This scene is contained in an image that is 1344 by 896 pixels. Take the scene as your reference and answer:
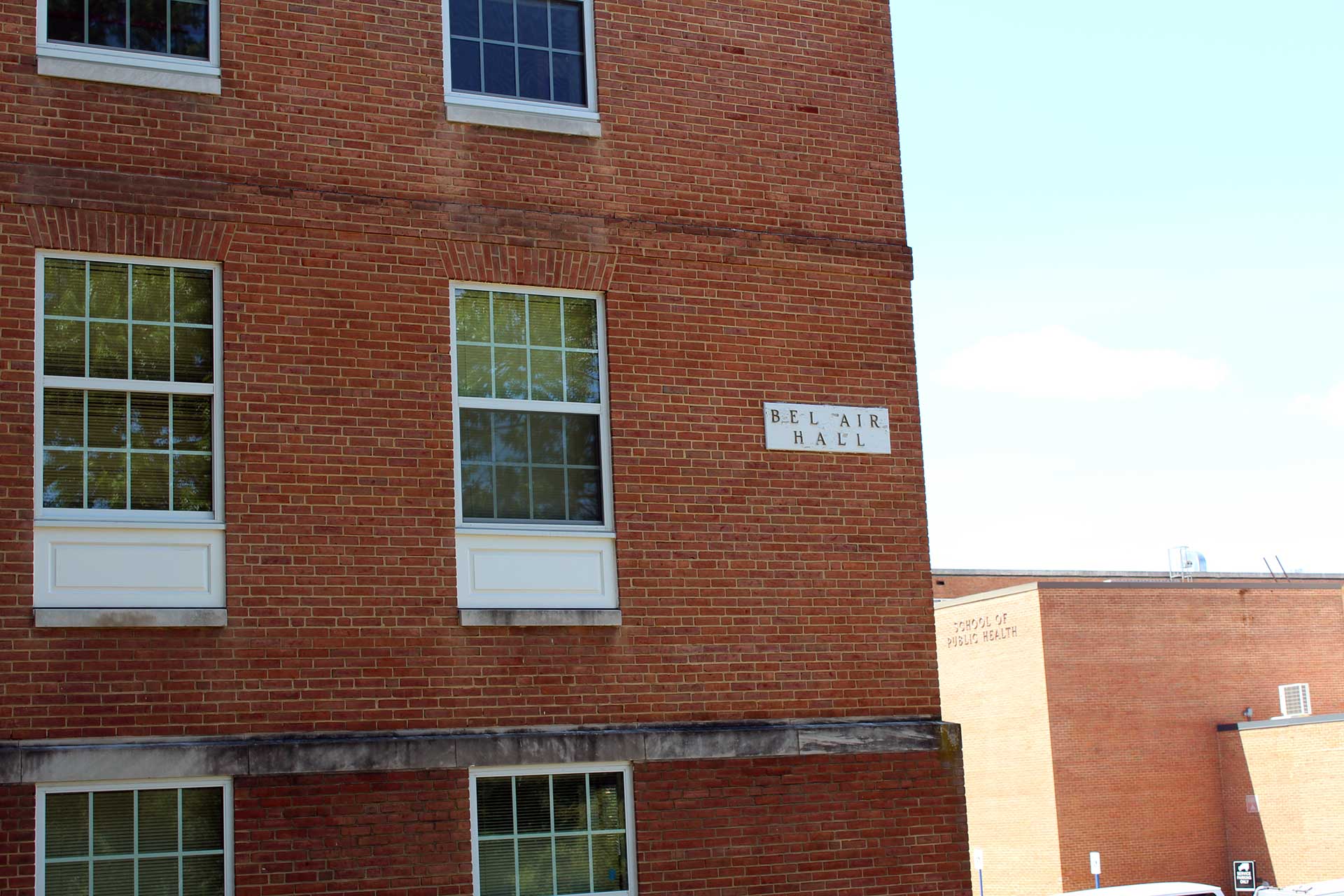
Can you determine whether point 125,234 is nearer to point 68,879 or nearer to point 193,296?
point 193,296

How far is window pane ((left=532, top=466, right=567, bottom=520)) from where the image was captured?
37.9 feet

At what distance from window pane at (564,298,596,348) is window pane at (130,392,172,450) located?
302 centimetres

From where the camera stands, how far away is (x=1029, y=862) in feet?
133

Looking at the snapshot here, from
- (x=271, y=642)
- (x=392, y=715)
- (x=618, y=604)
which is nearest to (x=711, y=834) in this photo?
(x=618, y=604)

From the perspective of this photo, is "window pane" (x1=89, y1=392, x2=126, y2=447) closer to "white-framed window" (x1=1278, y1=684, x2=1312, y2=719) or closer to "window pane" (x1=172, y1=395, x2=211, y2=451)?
"window pane" (x1=172, y1=395, x2=211, y2=451)

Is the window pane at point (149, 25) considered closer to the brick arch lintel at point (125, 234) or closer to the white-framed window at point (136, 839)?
the brick arch lintel at point (125, 234)

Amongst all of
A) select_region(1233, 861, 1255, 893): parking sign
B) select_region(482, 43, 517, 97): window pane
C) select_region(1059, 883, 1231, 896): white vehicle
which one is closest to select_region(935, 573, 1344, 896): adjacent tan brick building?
select_region(1233, 861, 1255, 893): parking sign

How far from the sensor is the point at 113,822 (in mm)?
9883

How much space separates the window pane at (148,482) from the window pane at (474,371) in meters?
2.20

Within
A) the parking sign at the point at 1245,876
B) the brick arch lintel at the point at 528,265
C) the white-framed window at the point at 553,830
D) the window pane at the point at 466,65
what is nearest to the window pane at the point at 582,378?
the brick arch lintel at the point at 528,265

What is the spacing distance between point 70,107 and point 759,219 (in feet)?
17.3

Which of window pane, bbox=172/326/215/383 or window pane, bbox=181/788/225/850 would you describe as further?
window pane, bbox=172/326/215/383

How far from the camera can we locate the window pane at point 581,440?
38.5 feet

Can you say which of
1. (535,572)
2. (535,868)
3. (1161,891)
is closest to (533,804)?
(535,868)
